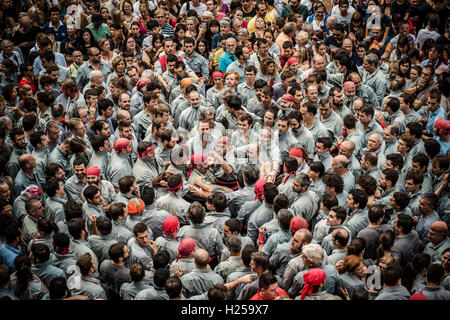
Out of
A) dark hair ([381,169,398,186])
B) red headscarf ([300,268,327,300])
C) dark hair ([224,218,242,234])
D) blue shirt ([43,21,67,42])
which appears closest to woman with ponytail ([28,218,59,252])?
dark hair ([224,218,242,234])

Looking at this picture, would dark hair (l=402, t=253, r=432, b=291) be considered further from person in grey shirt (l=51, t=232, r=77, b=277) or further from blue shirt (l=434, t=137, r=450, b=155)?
person in grey shirt (l=51, t=232, r=77, b=277)

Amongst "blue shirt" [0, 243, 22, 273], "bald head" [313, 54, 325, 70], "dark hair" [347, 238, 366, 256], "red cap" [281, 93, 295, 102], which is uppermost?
"bald head" [313, 54, 325, 70]

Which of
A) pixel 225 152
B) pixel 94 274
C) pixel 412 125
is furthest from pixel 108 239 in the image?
pixel 412 125

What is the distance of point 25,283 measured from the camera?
5668 mm

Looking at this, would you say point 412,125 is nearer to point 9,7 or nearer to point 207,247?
point 207,247

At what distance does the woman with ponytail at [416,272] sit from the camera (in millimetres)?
5867

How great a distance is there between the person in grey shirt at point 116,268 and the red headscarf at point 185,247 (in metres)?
0.62

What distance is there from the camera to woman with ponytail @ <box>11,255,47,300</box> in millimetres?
5664

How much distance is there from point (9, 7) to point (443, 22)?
1126cm

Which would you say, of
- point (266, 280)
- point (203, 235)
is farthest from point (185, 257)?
point (266, 280)

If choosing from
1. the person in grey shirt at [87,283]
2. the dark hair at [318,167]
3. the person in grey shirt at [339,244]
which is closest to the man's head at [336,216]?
the person in grey shirt at [339,244]

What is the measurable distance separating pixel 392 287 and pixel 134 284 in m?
2.84

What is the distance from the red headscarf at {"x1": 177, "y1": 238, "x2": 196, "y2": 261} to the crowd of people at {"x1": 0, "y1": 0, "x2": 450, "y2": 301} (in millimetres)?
18

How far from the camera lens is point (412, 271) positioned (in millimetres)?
6070
